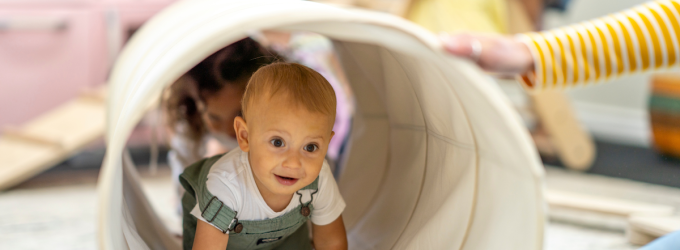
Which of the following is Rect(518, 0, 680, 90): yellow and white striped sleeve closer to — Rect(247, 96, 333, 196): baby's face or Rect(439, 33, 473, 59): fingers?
Rect(439, 33, 473, 59): fingers

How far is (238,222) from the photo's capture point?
96cm

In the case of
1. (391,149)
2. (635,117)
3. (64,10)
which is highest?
(635,117)

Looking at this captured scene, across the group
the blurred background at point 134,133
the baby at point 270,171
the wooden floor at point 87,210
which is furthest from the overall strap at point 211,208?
the blurred background at point 134,133

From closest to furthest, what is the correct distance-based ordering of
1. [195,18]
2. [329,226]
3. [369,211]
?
[195,18] < [329,226] < [369,211]

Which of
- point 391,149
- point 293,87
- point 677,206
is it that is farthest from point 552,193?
point 293,87

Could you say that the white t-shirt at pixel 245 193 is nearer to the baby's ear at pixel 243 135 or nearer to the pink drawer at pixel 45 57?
the baby's ear at pixel 243 135

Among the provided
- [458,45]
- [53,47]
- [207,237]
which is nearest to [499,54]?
[458,45]

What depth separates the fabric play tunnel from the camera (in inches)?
25.7

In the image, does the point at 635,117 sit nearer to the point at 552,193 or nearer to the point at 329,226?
the point at 552,193

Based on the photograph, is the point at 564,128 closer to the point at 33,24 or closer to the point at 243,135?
the point at 243,135

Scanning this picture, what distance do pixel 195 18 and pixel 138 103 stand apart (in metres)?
0.19

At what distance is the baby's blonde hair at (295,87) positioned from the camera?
91 cm

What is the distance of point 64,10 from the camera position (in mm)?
2365

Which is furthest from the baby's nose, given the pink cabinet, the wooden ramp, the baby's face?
the pink cabinet
